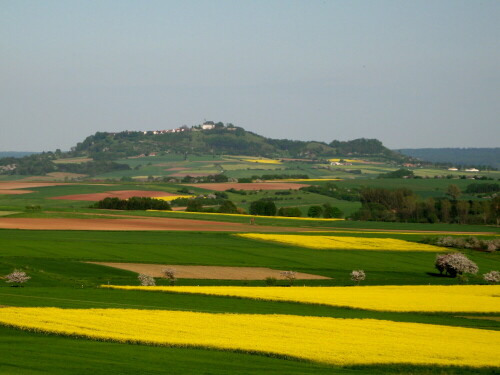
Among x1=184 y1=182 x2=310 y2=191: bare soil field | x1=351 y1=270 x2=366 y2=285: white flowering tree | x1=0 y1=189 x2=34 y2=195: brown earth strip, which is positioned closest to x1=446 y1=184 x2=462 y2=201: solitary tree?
x1=184 y1=182 x2=310 y2=191: bare soil field

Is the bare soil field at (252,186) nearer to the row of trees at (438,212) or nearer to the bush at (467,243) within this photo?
the row of trees at (438,212)

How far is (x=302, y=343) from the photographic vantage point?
28219 mm

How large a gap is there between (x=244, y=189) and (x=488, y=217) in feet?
150

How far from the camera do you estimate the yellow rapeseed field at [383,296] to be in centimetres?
4200

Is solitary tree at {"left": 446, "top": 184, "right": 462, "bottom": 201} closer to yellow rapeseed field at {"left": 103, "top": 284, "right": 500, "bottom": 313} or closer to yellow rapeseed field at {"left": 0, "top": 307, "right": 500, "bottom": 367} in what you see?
yellow rapeseed field at {"left": 103, "top": 284, "right": 500, "bottom": 313}

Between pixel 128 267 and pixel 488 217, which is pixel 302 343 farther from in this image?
pixel 488 217

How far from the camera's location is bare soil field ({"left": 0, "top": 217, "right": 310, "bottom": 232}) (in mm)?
79250

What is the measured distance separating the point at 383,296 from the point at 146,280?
1397 cm

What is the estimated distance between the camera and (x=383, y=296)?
151 feet

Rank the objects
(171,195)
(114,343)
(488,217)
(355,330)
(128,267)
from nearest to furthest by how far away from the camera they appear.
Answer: (114,343) < (355,330) < (128,267) < (488,217) < (171,195)

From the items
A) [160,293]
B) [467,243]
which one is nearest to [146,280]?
[160,293]

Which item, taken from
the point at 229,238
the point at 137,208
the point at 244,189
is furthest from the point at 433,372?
the point at 244,189

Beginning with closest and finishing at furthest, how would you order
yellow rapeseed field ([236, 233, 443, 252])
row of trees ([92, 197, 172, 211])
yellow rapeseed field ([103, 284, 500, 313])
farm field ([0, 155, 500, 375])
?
farm field ([0, 155, 500, 375]) → yellow rapeseed field ([103, 284, 500, 313]) → yellow rapeseed field ([236, 233, 443, 252]) → row of trees ([92, 197, 172, 211])

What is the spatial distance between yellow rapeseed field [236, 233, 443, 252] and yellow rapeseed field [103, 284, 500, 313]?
21.9 metres
